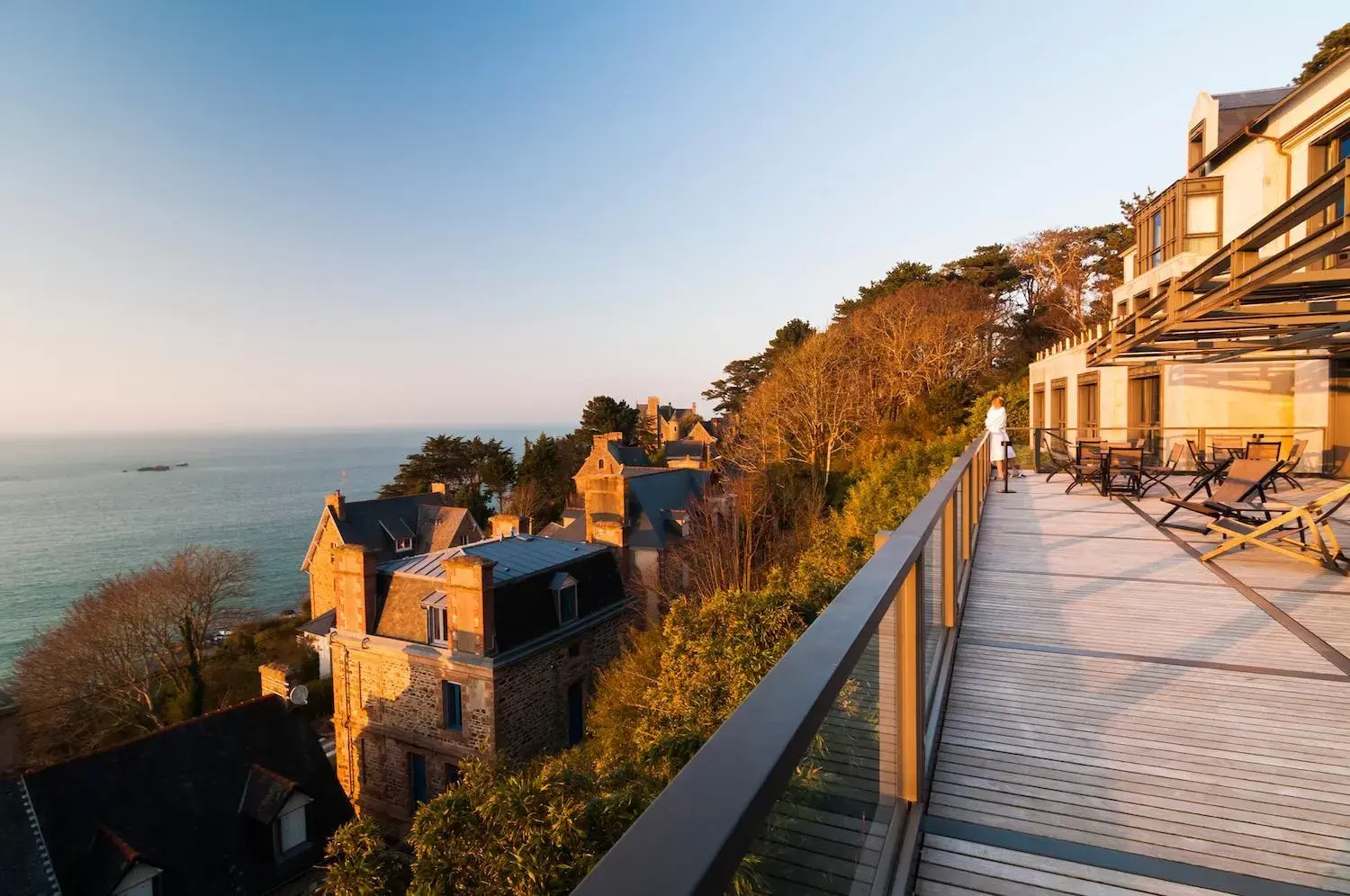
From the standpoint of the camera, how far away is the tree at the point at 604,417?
5450 cm

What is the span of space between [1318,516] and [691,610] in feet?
23.9

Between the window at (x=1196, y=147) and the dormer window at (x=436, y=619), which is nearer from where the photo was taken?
the dormer window at (x=436, y=619)

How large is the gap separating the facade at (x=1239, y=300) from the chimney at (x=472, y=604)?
40.4ft

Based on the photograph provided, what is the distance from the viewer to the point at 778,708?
108cm

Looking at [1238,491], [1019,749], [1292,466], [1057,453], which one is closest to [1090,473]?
[1292,466]

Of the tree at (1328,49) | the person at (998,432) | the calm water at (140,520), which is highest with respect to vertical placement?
the tree at (1328,49)

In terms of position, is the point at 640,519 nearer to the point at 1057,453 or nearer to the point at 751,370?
the point at 1057,453

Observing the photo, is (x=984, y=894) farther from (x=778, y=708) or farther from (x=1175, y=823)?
(x=778, y=708)

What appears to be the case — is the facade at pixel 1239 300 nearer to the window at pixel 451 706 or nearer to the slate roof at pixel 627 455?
the window at pixel 451 706

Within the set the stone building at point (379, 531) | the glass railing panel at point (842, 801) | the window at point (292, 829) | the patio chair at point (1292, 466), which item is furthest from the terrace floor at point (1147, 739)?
the stone building at point (379, 531)

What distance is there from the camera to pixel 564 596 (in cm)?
1616

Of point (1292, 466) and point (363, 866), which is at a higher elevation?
point (1292, 466)

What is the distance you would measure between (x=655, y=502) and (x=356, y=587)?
13.4 metres

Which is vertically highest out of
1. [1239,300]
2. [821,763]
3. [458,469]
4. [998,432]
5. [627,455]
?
[1239,300]
